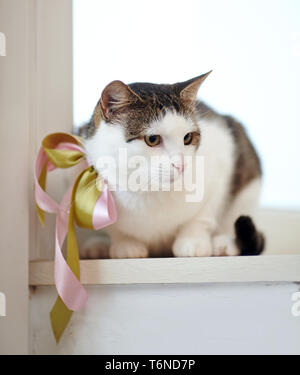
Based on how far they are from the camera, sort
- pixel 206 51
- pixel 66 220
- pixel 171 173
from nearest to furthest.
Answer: pixel 171 173 → pixel 66 220 → pixel 206 51

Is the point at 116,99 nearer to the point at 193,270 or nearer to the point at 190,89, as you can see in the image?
the point at 190,89

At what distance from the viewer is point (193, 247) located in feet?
2.91

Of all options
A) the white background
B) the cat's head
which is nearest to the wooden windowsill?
the cat's head

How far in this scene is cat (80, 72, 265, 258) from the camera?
0.82 m

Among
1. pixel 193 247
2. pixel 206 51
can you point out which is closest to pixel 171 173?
pixel 193 247

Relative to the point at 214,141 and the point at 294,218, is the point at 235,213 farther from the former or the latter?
the point at 294,218

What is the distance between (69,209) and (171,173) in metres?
0.23

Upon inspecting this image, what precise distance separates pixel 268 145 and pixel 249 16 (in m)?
0.36

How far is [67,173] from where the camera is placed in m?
1.04

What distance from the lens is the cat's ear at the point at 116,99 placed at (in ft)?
2.64

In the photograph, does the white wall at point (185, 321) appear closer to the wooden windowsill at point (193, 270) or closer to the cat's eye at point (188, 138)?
the wooden windowsill at point (193, 270)

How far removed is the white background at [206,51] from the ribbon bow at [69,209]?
19 cm

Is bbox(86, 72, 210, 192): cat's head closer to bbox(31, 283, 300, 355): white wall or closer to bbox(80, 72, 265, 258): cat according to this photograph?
bbox(80, 72, 265, 258): cat

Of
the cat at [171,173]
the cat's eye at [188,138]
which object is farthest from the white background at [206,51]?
the cat's eye at [188,138]
